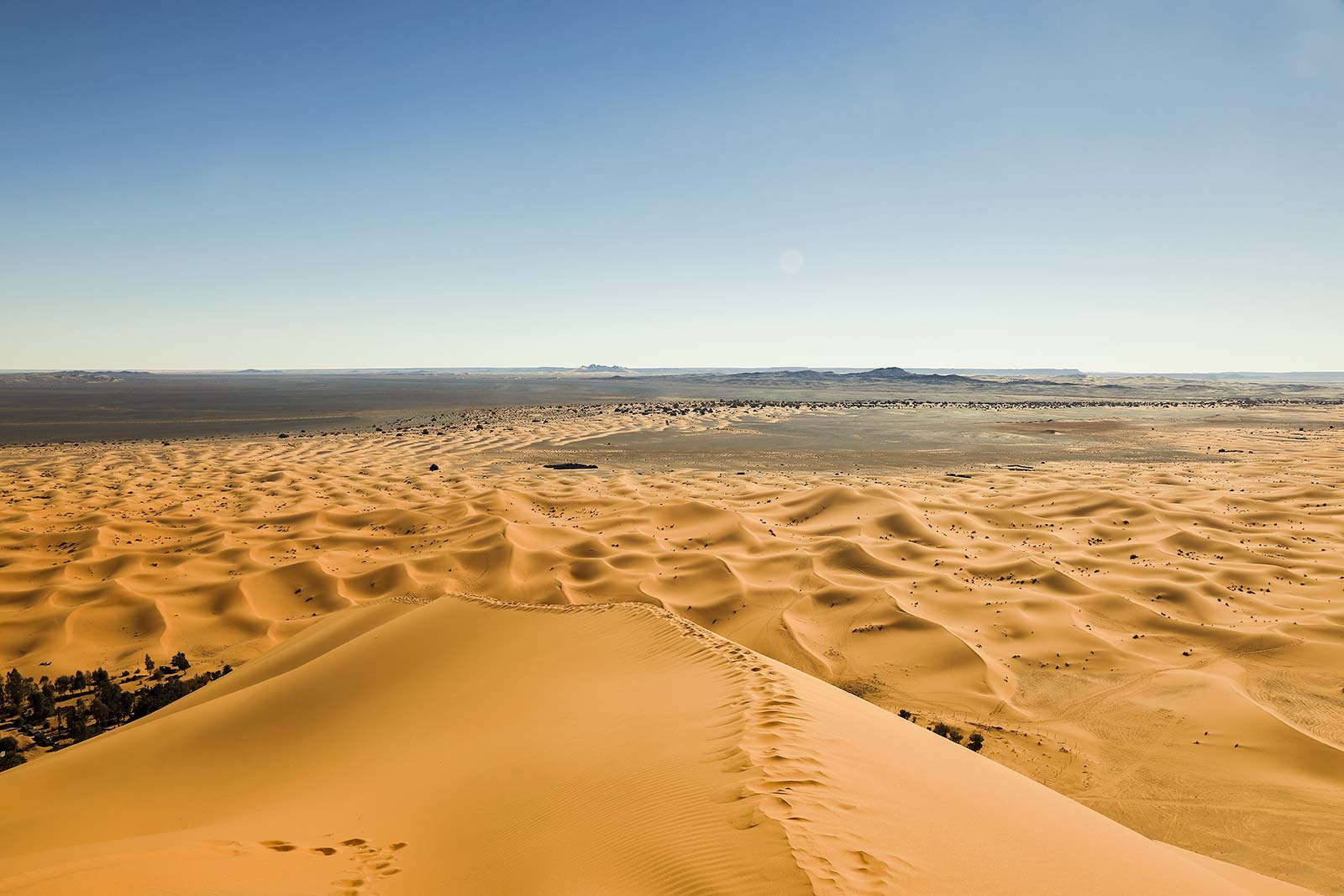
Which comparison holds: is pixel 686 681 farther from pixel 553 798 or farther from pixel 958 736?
pixel 958 736

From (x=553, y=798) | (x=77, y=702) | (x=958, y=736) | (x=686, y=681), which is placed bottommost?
(x=77, y=702)

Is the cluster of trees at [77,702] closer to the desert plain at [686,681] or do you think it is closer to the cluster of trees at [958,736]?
the desert plain at [686,681]

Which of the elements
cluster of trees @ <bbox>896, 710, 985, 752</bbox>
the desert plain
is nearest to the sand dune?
the desert plain

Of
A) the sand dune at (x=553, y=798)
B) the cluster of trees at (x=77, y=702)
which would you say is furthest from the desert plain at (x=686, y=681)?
the cluster of trees at (x=77, y=702)

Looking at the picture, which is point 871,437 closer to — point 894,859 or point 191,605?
point 191,605

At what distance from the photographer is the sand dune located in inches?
173

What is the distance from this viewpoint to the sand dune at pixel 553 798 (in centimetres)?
439

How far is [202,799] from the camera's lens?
21.0 feet

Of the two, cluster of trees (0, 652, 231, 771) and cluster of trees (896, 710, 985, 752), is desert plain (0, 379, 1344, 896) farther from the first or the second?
cluster of trees (0, 652, 231, 771)

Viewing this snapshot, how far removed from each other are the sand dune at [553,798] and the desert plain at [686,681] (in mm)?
41

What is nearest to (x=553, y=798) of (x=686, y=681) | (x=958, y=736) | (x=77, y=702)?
(x=686, y=681)

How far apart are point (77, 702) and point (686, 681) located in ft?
30.1

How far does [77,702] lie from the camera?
31.4ft

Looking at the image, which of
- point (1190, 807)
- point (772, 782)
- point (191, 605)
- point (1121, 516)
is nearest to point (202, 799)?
point (772, 782)
